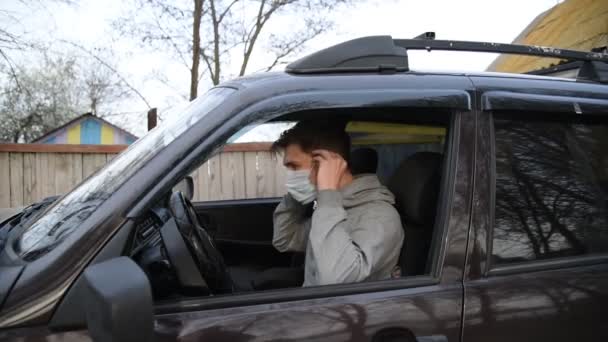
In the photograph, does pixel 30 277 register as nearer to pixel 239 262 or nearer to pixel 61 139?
pixel 239 262

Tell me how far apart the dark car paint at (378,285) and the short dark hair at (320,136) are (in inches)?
14.0

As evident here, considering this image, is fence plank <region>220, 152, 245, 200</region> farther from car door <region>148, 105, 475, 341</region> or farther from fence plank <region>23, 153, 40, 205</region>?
fence plank <region>23, 153, 40, 205</region>

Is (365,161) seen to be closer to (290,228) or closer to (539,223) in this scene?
(290,228)

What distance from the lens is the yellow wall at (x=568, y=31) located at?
6480 millimetres

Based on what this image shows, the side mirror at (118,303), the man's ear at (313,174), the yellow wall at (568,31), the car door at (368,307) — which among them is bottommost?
the car door at (368,307)

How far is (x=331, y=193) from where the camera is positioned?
163cm

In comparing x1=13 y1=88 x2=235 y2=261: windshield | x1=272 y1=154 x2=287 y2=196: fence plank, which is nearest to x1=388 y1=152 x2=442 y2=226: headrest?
x1=272 y1=154 x2=287 y2=196: fence plank

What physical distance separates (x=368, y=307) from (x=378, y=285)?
0.09 meters

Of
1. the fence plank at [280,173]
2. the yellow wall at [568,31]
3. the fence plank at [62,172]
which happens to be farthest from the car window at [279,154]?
the yellow wall at [568,31]

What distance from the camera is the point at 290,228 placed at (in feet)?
8.57

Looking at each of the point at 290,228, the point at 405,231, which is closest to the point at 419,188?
the point at 405,231

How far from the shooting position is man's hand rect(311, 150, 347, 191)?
1.67 meters

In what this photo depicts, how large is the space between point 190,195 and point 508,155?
62.9 inches

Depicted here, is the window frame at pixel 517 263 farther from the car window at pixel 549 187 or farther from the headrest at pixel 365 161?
the headrest at pixel 365 161
